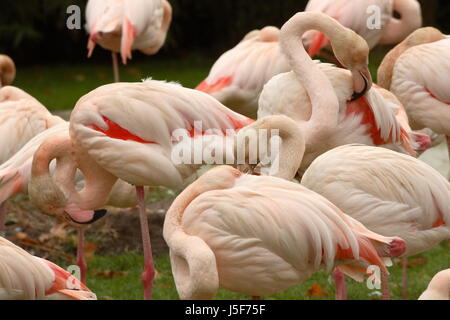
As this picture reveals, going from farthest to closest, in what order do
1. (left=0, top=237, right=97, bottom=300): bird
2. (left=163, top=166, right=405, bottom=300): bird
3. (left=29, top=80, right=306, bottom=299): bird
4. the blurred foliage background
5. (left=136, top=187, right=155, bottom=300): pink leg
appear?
1. the blurred foliage background
2. (left=136, top=187, right=155, bottom=300): pink leg
3. (left=29, top=80, right=306, bottom=299): bird
4. (left=163, top=166, right=405, bottom=300): bird
5. (left=0, top=237, right=97, bottom=300): bird

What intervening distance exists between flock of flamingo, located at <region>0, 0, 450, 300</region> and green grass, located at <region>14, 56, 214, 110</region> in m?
4.79

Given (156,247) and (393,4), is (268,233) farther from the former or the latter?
(393,4)

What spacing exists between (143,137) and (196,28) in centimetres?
966

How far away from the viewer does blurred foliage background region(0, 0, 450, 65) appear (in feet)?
45.1

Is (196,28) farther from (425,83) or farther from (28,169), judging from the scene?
(28,169)

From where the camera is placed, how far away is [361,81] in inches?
213

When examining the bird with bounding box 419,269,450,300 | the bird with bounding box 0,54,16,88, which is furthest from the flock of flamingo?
the bird with bounding box 0,54,16,88

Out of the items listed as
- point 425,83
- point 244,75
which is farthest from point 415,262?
point 244,75

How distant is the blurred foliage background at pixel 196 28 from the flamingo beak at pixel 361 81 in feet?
25.9

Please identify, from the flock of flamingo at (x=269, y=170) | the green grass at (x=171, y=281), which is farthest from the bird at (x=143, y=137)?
the green grass at (x=171, y=281)

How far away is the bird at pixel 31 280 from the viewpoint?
3.89m

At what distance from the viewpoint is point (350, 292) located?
5.98 meters

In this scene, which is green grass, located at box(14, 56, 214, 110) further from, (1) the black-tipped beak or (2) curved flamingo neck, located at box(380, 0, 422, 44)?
(1) the black-tipped beak
